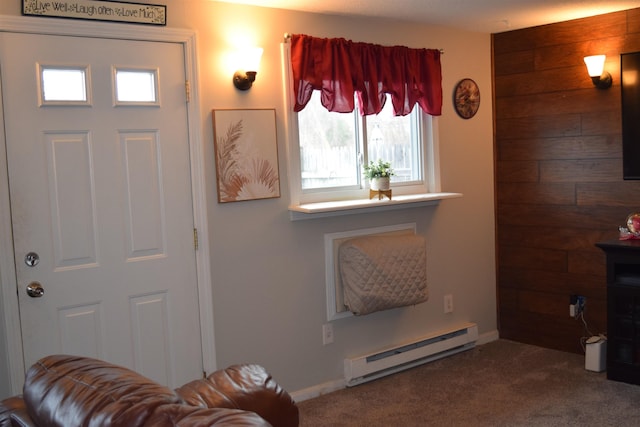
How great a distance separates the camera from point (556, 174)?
4664 millimetres

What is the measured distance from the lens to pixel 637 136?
4.12 meters

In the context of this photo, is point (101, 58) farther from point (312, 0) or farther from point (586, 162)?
point (586, 162)

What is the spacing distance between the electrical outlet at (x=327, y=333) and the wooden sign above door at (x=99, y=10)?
1961mm

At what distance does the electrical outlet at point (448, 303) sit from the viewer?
4.78 m

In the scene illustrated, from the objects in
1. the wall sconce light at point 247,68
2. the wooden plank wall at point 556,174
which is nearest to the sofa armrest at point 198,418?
the wall sconce light at point 247,68

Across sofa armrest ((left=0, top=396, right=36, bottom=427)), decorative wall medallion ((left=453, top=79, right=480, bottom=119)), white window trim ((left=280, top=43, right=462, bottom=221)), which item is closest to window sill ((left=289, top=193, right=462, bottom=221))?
white window trim ((left=280, top=43, right=462, bottom=221))

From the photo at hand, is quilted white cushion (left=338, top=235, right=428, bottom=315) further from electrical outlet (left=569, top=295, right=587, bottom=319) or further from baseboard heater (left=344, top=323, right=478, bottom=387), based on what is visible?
electrical outlet (left=569, top=295, right=587, bottom=319)

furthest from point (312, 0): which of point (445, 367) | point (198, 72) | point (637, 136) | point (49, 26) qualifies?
point (445, 367)

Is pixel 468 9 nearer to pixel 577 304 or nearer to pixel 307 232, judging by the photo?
pixel 307 232

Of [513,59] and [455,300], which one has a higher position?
[513,59]

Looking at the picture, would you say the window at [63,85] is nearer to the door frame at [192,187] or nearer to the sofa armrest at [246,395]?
the door frame at [192,187]

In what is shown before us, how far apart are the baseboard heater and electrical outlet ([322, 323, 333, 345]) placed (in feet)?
0.57

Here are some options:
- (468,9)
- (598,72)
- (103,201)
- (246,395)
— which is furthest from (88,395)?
(598,72)

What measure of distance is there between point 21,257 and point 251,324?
4.23ft
